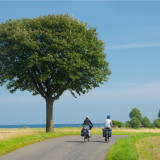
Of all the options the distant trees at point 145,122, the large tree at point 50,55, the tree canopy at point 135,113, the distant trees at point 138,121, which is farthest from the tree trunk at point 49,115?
the tree canopy at point 135,113

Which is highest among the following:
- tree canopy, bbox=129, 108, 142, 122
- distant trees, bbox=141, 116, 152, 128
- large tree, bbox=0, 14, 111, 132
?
large tree, bbox=0, 14, 111, 132

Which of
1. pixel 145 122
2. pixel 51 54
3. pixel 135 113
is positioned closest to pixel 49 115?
pixel 51 54

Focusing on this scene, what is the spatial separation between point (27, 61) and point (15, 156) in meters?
18.7

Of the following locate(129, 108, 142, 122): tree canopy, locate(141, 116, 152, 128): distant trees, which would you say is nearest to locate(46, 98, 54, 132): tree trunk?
locate(141, 116, 152, 128): distant trees

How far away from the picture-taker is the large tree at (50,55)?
107 feet

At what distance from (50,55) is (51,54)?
1.12 m

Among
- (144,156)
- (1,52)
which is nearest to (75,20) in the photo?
(1,52)

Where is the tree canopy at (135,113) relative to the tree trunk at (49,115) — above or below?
above

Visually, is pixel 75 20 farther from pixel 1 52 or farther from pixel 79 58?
pixel 1 52

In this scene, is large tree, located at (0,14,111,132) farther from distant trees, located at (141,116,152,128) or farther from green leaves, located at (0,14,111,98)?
distant trees, located at (141,116,152,128)

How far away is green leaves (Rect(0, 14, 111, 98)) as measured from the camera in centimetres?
3247

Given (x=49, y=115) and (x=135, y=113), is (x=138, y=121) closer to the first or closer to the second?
(x=135, y=113)

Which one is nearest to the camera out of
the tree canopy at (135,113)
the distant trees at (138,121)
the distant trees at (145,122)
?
the distant trees at (138,121)

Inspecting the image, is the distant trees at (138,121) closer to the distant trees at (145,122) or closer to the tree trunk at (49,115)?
the distant trees at (145,122)
